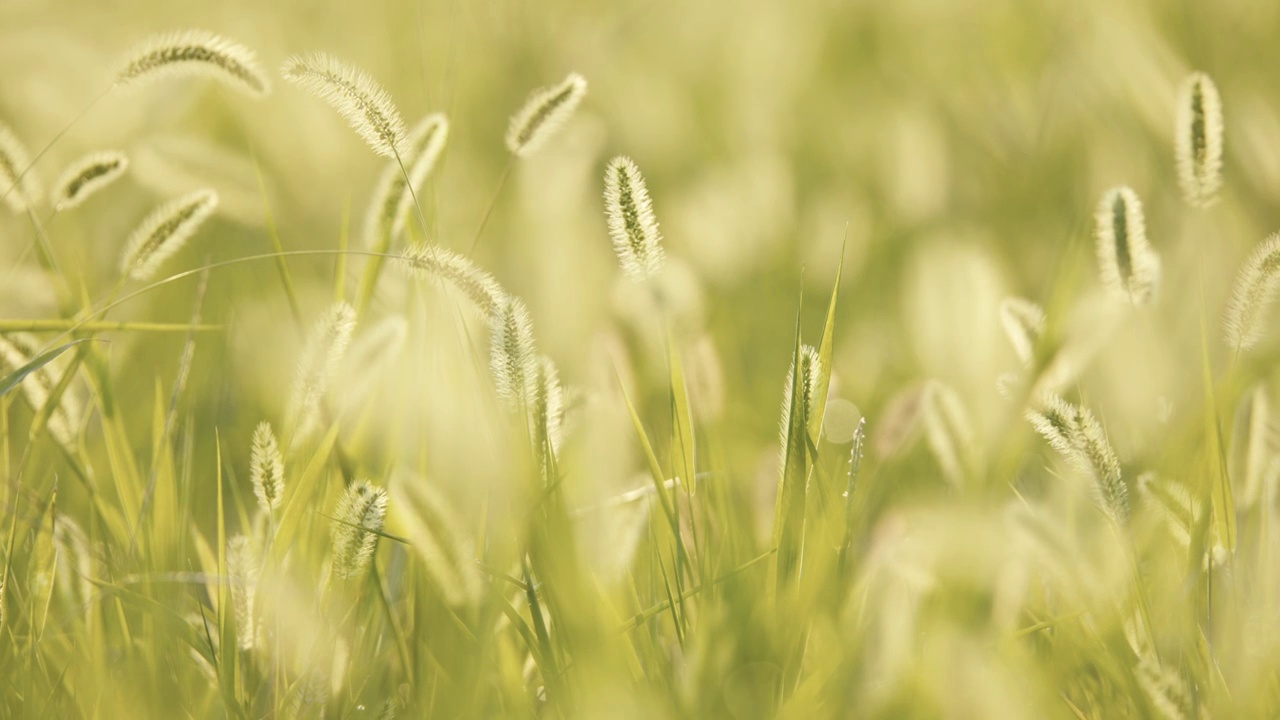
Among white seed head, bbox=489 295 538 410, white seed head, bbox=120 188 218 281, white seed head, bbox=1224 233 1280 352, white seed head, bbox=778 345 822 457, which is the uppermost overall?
white seed head, bbox=120 188 218 281

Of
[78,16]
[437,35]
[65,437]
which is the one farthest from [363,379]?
[78,16]

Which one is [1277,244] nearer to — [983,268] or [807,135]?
[983,268]

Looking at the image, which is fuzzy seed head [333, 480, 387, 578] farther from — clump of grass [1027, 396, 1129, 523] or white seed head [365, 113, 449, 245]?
clump of grass [1027, 396, 1129, 523]

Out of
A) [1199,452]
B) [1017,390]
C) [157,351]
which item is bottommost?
A: [1199,452]

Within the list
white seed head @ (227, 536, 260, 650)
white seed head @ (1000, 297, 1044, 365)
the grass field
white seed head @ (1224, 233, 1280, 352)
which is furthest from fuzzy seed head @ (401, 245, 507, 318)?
white seed head @ (1224, 233, 1280, 352)

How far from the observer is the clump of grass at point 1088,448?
741 millimetres

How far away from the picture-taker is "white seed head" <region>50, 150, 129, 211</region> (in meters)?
0.90

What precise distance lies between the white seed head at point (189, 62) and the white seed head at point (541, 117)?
255 millimetres

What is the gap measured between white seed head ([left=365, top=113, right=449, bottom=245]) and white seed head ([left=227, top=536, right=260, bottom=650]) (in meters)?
0.29

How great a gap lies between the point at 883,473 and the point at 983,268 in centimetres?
41

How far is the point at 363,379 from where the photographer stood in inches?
35.2

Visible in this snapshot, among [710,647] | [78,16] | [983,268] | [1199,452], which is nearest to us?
[710,647]

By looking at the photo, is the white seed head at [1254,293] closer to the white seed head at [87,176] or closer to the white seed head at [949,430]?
the white seed head at [949,430]

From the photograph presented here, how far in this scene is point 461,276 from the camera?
0.76 metres
